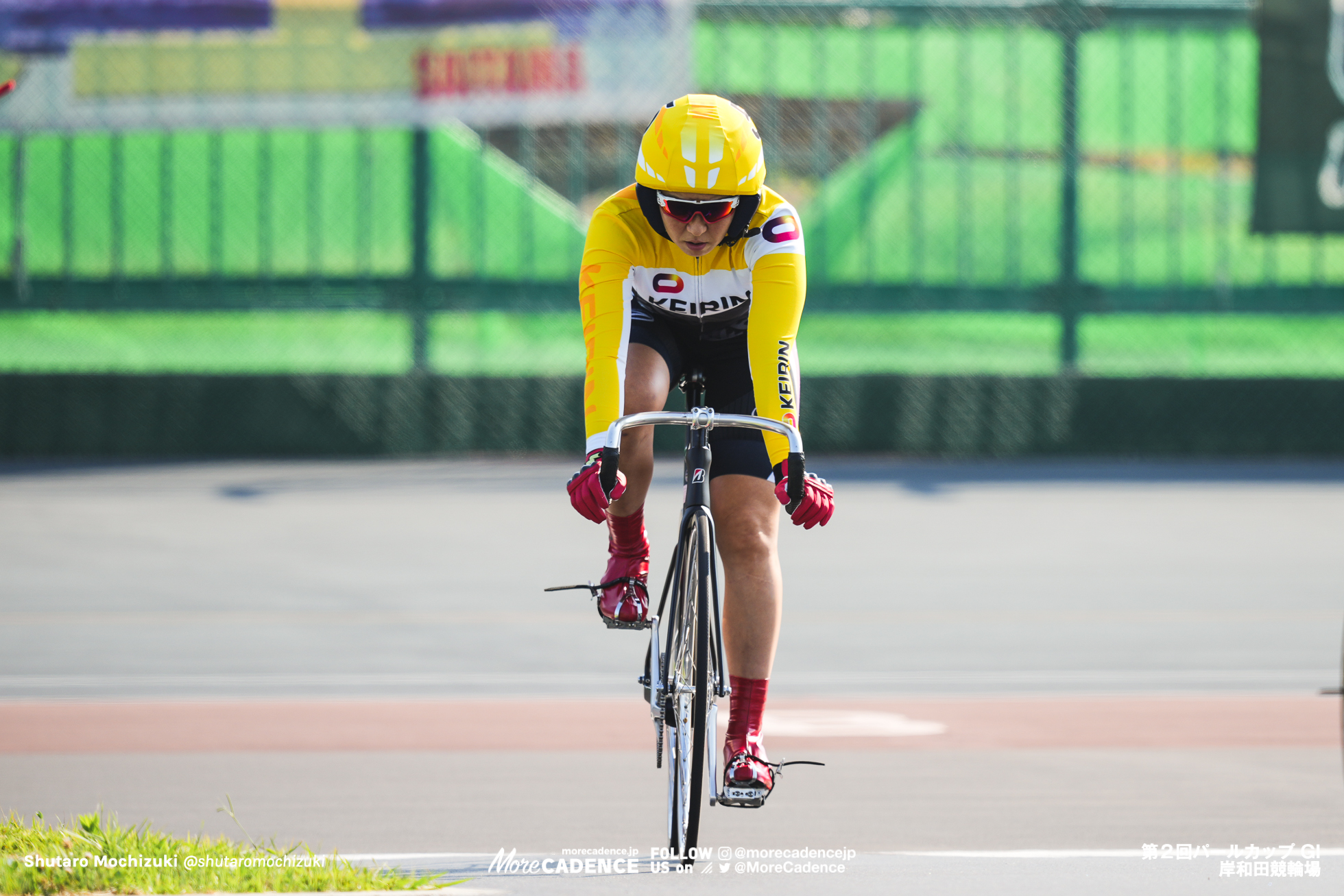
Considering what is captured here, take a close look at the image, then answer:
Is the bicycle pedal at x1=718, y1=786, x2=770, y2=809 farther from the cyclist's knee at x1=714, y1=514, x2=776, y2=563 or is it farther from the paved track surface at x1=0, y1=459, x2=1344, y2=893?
the cyclist's knee at x1=714, y1=514, x2=776, y2=563

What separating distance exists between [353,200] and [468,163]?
1205 millimetres

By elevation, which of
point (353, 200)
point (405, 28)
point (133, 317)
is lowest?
point (133, 317)

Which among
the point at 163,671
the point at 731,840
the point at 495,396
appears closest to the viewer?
the point at 731,840

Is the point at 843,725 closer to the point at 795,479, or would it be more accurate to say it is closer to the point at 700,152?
the point at 795,479

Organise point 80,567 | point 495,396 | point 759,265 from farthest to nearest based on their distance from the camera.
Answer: point 495,396 < point 80,567 < point 759,265

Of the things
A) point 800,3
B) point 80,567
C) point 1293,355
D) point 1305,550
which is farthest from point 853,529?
point 1293,355

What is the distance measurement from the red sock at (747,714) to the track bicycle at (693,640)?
0.08 meters

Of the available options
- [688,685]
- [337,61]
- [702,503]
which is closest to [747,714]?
[688,685]

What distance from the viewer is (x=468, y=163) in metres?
16.4

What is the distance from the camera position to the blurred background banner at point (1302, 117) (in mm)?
16156

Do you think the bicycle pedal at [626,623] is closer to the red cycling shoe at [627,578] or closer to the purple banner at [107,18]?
the red cycling shoe at [627,578]

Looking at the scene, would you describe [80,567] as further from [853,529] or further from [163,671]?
[853,529]

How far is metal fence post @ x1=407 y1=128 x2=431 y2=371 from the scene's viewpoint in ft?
52.6

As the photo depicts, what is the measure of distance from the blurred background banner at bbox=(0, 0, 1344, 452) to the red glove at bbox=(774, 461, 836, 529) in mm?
11667
